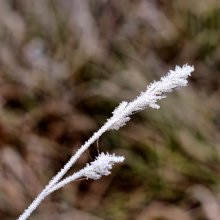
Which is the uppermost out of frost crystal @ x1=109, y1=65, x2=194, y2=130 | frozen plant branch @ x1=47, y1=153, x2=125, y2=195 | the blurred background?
the blurred background

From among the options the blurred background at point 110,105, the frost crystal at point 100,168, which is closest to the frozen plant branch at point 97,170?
the frost crystal at point 100,168

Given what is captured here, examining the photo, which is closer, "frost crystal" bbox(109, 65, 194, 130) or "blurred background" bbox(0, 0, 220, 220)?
"frost crystal" bbox(109, 65, 194, 130)

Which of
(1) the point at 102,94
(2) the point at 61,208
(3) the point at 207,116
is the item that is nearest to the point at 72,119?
(1) the point at 102,94

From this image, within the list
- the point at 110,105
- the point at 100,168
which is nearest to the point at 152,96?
the point at 100,168

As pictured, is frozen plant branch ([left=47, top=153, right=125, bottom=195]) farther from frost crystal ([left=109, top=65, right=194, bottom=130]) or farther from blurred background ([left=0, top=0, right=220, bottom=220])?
blurred background ([left=0, top=0, right=220, bottom=220])

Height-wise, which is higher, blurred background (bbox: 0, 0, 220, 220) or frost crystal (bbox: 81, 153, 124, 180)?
blurred background (bbox: 0, 0, 220, 220)

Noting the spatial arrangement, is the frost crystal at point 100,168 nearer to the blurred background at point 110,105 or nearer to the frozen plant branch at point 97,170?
the frozen plant branch at point 97,170

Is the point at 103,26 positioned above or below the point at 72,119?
above

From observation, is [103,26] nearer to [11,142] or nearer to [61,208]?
[11,142]

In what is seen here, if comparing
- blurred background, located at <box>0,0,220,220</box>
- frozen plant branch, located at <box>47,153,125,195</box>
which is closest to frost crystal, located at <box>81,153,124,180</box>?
frozen plant branch, located at <box>47,153,125,195</box>
